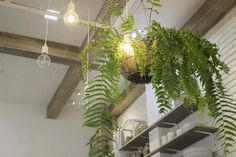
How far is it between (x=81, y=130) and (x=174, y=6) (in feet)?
12.4

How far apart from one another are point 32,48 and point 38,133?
244cm

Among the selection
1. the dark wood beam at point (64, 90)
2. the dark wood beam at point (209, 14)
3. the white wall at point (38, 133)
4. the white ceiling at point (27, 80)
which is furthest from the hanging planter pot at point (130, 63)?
the white wall at point (38, 133)

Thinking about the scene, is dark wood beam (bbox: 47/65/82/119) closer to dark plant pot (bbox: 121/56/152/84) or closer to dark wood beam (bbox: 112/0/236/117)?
dark wood beam (bbox: 112/0/236/117)

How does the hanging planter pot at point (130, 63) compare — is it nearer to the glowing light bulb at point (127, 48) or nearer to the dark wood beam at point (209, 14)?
the glowing light bulb at point (127, 48)

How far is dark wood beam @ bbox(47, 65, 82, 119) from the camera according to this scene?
5.26 metres

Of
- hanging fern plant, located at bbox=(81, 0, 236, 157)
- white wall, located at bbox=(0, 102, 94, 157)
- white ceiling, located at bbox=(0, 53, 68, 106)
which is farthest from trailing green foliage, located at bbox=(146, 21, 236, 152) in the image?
white wall, located at bbox=(0, 102, 94, 157)

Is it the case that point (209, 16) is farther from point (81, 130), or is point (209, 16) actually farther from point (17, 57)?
point (81, 130)

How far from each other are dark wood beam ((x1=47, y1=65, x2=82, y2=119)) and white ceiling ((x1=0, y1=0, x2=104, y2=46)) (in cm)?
47

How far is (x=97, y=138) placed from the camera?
159cm

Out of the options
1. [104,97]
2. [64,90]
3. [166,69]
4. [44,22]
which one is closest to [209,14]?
[44,22]

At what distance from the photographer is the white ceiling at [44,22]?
13.6 feet

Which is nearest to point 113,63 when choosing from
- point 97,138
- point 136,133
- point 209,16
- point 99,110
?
point 99,110

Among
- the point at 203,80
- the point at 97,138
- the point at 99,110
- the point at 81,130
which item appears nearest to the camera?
the point at 97,138

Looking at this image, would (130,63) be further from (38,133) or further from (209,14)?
(38,133)
